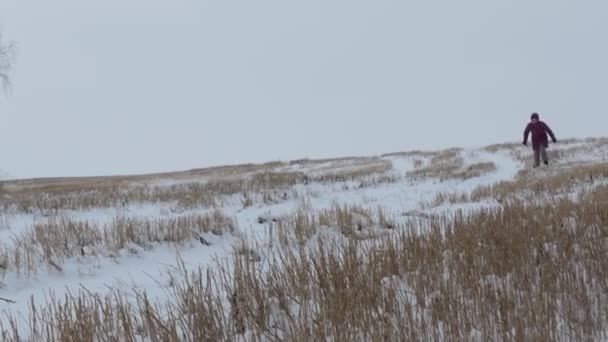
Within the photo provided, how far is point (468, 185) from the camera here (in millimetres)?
13531

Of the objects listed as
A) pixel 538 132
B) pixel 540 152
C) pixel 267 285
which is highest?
pixel 538 132

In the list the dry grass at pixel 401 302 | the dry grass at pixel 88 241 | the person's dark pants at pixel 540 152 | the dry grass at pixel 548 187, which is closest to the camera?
the dry grass at pixel 401 302

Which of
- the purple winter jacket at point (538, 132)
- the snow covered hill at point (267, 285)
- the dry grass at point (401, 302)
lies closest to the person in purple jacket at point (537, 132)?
the purple winter jacket at point (538, 132)

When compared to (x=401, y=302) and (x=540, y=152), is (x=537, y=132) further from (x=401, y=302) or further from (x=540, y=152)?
(x=401, y=302)

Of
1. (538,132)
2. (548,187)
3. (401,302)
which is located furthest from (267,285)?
(538,132)

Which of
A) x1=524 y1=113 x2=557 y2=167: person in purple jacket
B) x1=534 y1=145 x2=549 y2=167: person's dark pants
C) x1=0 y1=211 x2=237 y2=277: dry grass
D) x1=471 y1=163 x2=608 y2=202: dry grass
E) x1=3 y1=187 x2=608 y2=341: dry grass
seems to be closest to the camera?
x1=3 y1=187 x2=608 y2=341: dry grass

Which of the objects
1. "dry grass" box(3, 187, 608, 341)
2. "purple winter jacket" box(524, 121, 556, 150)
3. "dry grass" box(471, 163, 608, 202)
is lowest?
"dry grass" box(471, 163, 608, 202)

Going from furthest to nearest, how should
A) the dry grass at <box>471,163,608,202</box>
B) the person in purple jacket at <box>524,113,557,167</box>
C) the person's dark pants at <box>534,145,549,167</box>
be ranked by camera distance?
the person's dark pants at <box>534,145,549,167</box>
the person in purple jacket at <box>524,113,557,167</box>
the dry grass at <box>471,163,608,202</box>

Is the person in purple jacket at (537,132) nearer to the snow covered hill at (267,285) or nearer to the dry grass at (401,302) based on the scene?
the snow covered hill at (267,285)

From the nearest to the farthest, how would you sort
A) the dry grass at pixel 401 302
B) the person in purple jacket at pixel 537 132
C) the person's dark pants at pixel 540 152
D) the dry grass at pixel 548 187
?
1. the dry grass at pixel 401 302
2. the dry grass at pixel 548 187
3. the person in purple jacket at pixel 537 132
4. the person's dark pants at pixel 540 152

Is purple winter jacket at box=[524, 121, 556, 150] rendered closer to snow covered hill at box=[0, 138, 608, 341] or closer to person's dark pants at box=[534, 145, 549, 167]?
person's dark pants at box=[534, 145, 549, 167]

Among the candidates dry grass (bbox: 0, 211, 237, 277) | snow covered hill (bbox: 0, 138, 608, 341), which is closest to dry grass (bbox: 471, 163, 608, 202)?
snow covered hill (bbox: 0, 138, 608, 341)

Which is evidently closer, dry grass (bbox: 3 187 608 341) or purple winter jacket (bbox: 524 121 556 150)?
dry grass (bbox: 3 187 608 341)

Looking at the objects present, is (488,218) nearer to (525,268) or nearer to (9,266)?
(525,268)
